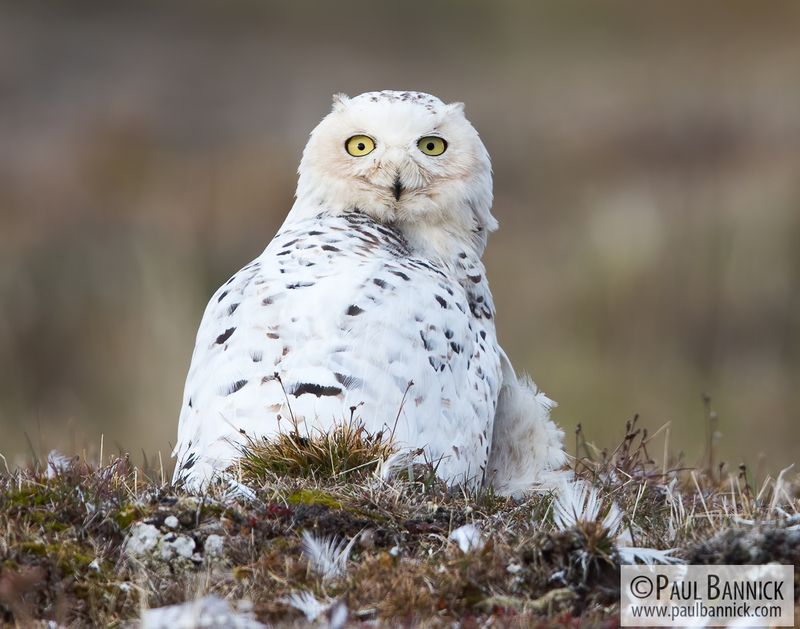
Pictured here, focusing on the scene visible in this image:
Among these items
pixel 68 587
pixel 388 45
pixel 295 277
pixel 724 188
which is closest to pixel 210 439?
pixel 295 277

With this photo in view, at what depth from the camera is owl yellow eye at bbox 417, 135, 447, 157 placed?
6340 millimetres

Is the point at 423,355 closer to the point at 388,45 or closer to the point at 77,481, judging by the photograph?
the point at 77,481

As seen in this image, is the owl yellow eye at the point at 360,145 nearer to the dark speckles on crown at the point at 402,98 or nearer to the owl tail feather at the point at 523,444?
the dark speckles on crown at the point at 402,98

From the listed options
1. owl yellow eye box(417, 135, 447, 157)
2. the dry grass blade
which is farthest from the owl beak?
the dry grass blade

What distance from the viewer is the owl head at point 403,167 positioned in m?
6.25

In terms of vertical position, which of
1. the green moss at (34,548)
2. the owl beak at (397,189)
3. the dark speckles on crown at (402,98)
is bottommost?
the green moss at (34,548)

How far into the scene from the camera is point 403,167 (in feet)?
20.4

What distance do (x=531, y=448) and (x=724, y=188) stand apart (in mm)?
12473

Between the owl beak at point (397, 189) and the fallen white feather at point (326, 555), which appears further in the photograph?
the owl beak at point (397, 189)

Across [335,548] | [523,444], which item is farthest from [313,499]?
[523,444]

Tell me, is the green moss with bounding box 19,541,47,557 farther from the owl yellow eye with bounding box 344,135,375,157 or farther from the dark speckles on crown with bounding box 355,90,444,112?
the dark speckles on crown with bounding box 355,90,444,112

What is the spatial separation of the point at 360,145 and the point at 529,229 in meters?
11.4

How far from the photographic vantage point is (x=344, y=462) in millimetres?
4723

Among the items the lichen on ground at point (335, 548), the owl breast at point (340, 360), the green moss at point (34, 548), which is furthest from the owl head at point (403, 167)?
the green moss at point (34, 548)
